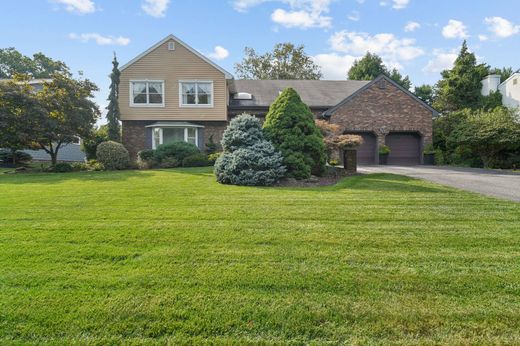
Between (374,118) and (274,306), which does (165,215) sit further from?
(374,118)

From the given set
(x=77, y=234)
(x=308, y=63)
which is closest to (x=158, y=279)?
(x=77, y=234)

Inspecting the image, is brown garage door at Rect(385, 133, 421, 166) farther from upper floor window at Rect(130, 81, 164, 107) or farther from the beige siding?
upper floor window at Rect(130, 81, 164, 107)

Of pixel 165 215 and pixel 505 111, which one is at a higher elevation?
pixel 505 111

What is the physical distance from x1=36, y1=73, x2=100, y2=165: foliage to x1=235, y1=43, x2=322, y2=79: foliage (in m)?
24.6

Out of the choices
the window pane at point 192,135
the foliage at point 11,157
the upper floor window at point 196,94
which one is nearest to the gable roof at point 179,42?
the upper floor window at point 196,94

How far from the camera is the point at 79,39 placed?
14773 millimetres

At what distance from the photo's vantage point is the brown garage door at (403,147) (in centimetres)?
2080

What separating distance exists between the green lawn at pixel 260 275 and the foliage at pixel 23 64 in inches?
2042

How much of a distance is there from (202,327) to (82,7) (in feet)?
43.1

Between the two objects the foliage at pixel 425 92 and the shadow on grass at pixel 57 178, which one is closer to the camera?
the shadow on grass at pixel 57 178

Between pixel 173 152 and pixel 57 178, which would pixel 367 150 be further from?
pixel 57 178

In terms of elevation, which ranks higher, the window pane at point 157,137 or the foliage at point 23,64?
the foliage at point 23,64

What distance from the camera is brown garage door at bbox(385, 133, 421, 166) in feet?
68.2

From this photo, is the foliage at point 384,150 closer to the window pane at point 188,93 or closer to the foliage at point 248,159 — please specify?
the foliage at point 248,159
